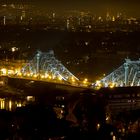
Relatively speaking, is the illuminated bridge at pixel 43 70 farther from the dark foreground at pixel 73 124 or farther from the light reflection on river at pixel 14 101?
the dark foreground at pixel 73 124

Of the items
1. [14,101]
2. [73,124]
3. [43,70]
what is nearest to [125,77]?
[43,70]

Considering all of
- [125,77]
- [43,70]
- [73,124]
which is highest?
[43,70]

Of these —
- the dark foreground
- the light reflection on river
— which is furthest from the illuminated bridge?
the dark foreground

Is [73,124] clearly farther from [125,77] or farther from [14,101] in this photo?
[125,77]

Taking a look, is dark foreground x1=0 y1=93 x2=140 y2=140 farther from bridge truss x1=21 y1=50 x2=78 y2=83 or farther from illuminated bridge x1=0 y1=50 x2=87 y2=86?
bridge truss x1=21 y1=50 x2=78 y2=83

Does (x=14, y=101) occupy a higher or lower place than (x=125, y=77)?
lower

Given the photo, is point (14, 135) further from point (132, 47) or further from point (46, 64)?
point (132, 47)
